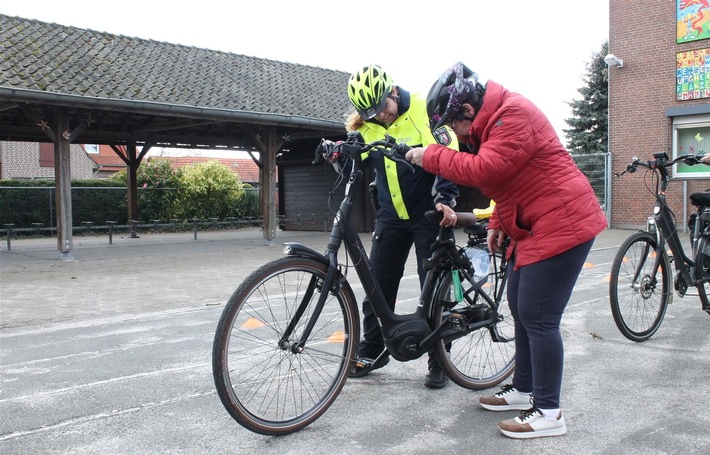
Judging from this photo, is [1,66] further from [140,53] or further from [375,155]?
[375,155]

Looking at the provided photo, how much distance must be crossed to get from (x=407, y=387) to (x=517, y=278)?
3.52ft

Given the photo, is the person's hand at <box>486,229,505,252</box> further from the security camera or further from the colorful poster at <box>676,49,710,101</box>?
the security camera

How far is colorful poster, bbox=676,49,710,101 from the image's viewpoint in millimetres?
17408

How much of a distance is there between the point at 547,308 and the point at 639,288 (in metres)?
2.28

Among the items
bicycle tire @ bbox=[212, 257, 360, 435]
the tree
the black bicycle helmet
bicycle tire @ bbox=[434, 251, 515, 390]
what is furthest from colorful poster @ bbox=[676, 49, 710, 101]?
bicycle tire @ bbox=[212, 257, 360, 435]

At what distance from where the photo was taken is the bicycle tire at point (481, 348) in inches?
150

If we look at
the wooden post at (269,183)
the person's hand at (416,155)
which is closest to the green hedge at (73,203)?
the wooden post at (269,183)

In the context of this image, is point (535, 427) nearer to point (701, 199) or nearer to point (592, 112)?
point (701, 199)

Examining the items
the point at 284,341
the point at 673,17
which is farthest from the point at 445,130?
the point at 673,17

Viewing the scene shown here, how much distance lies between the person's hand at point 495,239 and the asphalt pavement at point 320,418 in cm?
92

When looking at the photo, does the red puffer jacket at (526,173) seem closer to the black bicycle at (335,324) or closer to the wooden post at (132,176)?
the black bicycle at (335,324)

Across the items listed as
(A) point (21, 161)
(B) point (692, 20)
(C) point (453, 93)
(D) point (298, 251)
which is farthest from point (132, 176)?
(A) point (21, 161)

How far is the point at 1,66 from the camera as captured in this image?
11828 millimetres

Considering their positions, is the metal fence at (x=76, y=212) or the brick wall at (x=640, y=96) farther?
the metal fence at (x=76, y=212)
